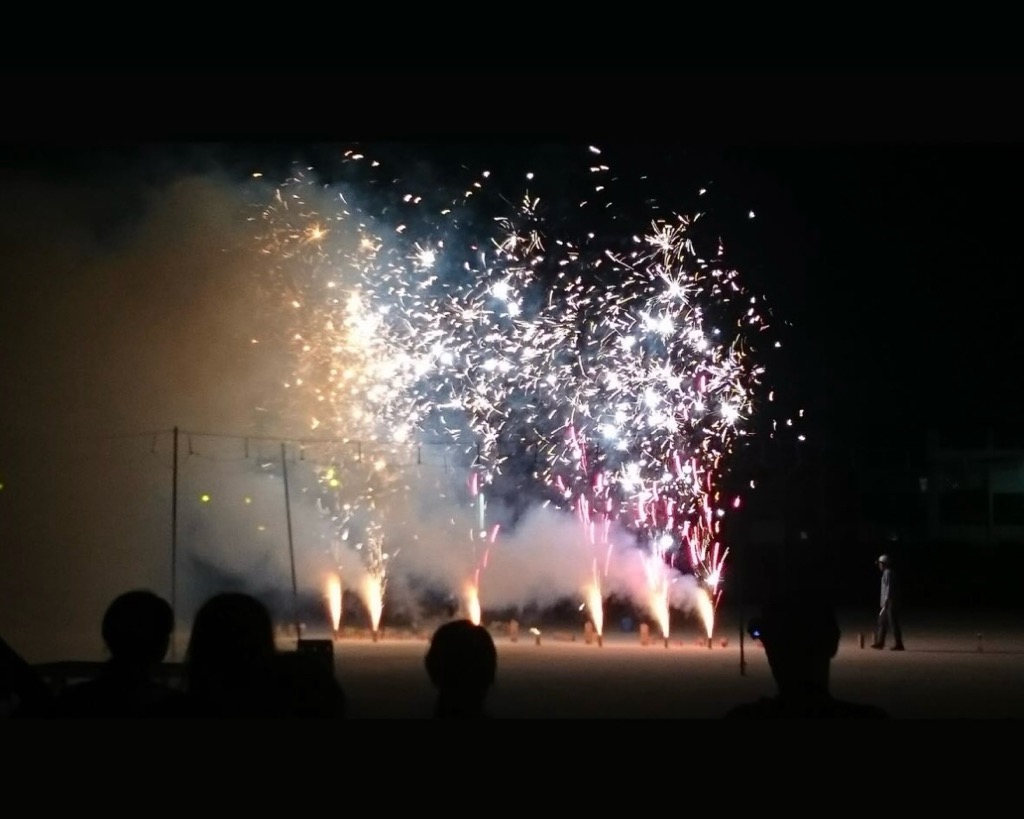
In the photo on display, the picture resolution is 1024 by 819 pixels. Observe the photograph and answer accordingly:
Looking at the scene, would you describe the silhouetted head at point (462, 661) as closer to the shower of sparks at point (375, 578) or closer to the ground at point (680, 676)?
the ground at point (680, 676)

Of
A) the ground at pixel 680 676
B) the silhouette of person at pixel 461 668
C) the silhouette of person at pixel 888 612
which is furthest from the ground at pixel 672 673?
the silhouette of person at pixel 461 668

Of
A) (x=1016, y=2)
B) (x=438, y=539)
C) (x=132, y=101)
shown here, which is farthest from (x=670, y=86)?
(x=438, y=539)

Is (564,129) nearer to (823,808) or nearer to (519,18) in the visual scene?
(519,18)

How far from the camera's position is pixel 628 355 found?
9375 mm

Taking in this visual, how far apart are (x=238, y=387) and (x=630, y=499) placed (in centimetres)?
316

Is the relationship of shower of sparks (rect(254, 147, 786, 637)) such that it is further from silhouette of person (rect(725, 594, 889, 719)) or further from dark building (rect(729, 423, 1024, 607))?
silhouette of person (rect(725, 594, 889, 719))

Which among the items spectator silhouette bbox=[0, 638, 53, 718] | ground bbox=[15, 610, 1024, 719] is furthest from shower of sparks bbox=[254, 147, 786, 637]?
spectator silhouette bbox=[0, 638, 53, 718]

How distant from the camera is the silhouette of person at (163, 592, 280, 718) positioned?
172 cm

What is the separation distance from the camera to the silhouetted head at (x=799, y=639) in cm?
172

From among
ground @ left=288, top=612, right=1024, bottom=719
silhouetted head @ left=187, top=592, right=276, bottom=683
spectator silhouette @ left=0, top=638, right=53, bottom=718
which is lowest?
ground @ left=288, top=612, right=1024, bottom=719

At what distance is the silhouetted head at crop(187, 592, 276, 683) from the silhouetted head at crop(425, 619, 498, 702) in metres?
0.23

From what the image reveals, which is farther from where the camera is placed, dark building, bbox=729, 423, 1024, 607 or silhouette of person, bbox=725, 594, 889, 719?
dark building, bbox=729, 423, 1024, 607

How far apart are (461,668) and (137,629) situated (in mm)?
449

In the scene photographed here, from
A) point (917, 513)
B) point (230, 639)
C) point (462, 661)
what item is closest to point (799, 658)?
point (462, 661)
